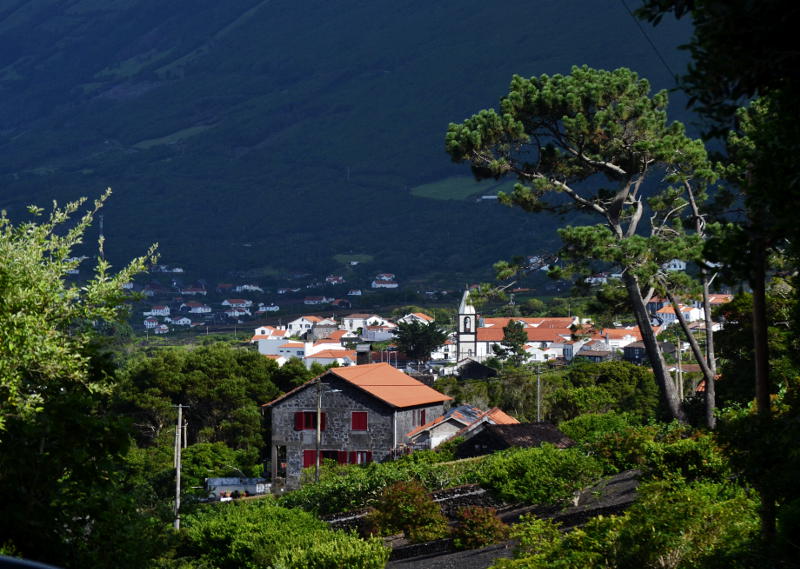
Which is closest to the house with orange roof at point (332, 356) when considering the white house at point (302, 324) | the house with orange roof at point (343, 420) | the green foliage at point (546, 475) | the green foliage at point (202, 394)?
the green foliage at point (202, 394)

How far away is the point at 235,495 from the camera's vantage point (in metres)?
44.7

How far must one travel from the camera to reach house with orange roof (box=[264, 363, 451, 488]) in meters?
48.4

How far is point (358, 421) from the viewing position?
1916 inches

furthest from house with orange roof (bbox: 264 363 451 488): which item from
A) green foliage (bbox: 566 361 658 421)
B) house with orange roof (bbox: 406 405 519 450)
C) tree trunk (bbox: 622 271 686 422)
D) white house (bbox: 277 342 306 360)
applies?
white house (bbox: 277 342 306 360)

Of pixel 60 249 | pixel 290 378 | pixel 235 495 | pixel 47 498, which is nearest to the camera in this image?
pixel 47 498

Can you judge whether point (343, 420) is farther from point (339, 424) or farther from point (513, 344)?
point (513, 344)

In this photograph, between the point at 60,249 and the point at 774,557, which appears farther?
the point at 60,249

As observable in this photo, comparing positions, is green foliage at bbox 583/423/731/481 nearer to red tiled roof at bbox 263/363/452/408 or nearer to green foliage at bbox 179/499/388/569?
green foliage at bbox 179/499/388/569

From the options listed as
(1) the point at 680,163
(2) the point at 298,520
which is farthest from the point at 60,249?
(1) the point at 680,163

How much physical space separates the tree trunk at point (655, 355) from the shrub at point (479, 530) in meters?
7.78

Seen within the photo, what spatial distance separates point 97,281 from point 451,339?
135 metres

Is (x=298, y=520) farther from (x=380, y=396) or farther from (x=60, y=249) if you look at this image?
(x=380, y=396)

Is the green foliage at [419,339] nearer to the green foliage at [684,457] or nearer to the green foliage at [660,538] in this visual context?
the green foliage at [684,457]

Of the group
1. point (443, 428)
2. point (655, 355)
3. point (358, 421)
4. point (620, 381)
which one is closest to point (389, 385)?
point (358, 421)
